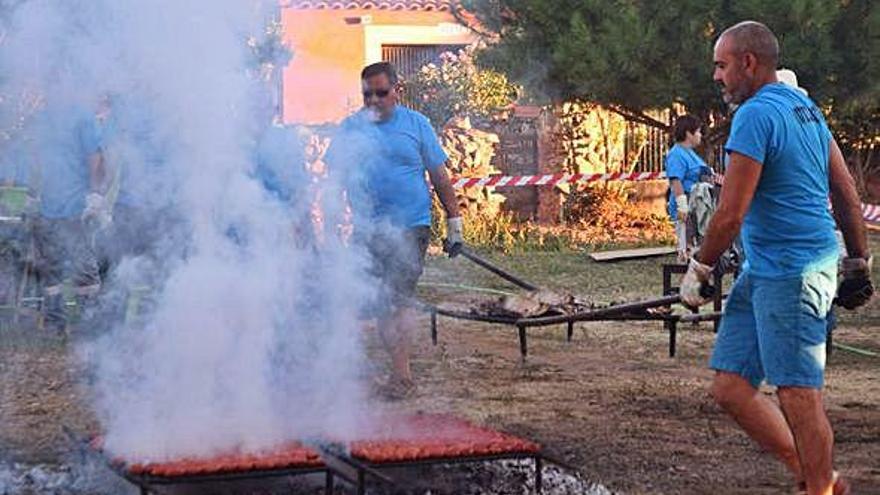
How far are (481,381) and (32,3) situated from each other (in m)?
3.60

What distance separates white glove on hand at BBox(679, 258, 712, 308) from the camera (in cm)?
493

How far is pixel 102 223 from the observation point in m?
8.57

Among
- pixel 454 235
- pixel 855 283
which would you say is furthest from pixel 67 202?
pixel 855 283

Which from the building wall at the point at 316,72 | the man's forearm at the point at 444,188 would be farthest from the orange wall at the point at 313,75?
the man's forearm at the point at 444,188

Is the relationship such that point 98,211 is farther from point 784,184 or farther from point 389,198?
point 784,184

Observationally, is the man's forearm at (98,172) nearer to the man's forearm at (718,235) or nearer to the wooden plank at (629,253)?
the man's forearm at (718,235)

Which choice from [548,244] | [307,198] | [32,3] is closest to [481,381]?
[307,198]

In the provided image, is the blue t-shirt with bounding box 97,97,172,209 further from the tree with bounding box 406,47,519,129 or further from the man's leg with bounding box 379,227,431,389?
the tree with bounding box 406,47,519,129

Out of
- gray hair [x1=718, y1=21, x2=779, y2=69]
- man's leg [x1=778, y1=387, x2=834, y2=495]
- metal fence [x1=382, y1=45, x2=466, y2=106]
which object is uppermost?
metal fence [x1=382, y1=45, x2=466, y2=106]

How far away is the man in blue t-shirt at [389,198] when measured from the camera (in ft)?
25.2

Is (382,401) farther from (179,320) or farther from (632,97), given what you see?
(632,97)

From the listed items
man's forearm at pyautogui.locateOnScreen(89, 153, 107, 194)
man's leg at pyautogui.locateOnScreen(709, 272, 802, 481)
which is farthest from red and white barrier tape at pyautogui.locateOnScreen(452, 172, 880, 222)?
man's leg at pyautogui.locateOnScreen(709, 272, 802, 481)

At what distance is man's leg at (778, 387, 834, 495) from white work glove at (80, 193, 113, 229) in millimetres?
4978

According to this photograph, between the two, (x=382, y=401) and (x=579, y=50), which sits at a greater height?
(x=579, y=50)
